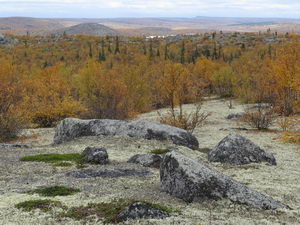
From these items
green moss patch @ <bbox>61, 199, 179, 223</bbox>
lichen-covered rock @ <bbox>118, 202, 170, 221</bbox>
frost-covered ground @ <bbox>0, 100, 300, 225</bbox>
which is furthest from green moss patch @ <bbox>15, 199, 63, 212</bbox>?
lichen-covered rock @ <bbox>118, 202, 170, 221</bbox>

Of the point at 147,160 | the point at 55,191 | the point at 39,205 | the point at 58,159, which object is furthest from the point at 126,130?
the point at 39,205

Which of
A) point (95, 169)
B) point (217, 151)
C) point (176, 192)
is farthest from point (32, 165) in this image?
point (217, 151)

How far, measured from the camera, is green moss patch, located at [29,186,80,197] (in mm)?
16309

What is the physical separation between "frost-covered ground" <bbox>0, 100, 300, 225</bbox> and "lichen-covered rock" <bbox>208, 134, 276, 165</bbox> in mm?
860

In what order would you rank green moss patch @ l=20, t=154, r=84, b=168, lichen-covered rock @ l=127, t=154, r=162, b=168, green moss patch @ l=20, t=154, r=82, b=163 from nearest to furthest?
lichen-covered rock @ l=127, t=154, r=162, b=168 < green moss patch @ l=20, t=154, r=84, b=168 < green moss patch @ l=20, t=154, r=82, b=163

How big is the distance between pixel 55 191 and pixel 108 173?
408cm

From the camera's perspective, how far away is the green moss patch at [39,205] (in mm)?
14264

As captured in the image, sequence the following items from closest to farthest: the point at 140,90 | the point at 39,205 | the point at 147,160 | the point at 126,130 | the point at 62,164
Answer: the point at 39,205 → the point at 62,164 → the point at 147,160 → the point at 126,130 → the point at 140,90

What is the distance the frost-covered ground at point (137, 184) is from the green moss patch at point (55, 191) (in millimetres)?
459

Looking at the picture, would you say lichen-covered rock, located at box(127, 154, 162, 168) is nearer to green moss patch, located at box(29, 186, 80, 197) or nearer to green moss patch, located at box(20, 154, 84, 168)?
green moss patch, located at box(20, 154, 84, 168)

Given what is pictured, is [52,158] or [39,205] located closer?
[39,205]

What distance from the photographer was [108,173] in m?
20.2

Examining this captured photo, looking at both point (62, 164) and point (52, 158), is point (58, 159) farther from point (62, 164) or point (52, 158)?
point (62, 164)

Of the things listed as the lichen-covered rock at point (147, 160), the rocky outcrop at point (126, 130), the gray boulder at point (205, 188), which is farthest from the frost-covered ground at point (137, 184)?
the rocky outcrop at point (126, 130)
